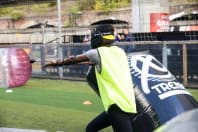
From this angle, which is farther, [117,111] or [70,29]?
[70,29]

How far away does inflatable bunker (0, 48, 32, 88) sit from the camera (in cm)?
1637

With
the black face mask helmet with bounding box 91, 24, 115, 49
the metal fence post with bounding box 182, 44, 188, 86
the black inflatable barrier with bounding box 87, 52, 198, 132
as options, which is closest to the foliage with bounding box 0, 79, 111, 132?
the metal fence post with bounding box 182, 44, 188, 86

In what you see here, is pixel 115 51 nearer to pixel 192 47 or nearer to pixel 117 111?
pixel 117 111

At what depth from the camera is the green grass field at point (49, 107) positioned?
32.6 feet

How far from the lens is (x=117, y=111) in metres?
5.82

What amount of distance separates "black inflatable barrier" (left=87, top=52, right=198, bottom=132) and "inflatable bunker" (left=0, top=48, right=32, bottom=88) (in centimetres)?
1021

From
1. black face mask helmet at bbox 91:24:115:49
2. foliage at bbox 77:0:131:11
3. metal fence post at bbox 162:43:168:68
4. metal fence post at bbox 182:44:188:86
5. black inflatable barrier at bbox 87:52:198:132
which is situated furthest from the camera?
foliage at bbox 77:0:131:11

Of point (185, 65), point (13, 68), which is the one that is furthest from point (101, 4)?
point (185, 65)

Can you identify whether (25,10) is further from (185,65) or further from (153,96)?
(153,96)

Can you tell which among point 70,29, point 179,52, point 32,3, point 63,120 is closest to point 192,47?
point 179,52

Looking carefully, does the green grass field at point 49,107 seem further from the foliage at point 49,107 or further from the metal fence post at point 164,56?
the metal fence post at point 164,56

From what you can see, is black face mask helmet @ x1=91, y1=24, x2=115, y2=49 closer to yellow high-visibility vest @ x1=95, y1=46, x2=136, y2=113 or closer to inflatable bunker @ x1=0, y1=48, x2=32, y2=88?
yellow high-visibility vest @ x1=95, y1=46, x2=136, y2=113

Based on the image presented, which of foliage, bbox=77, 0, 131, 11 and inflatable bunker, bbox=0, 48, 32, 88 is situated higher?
foliage, bbox=77, 0, 131, 11

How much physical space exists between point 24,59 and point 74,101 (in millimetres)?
4314
